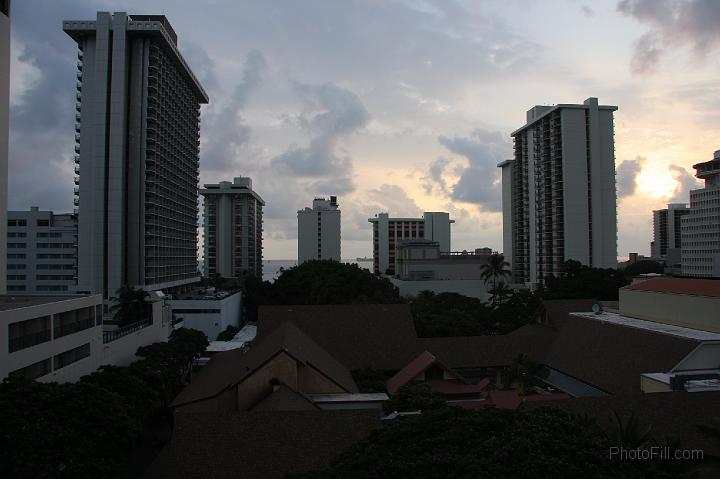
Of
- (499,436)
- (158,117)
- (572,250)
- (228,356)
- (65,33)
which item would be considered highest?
(65,33)

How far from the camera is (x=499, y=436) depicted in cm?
1312

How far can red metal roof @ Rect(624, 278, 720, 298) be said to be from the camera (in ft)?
107

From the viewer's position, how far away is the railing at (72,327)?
2907 centimetres

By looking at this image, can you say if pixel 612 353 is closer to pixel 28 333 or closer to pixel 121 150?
pixel 28 333

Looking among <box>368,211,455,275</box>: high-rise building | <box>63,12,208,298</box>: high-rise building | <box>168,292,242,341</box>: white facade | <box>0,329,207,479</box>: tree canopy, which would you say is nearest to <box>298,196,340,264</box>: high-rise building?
<box>368,211,455,275</box>: high-rise building

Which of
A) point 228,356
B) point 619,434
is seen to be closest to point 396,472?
point 619,434

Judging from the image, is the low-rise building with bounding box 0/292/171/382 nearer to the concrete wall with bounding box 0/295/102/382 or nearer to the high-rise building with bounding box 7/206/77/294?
the concrete wall with bounding box 0/295/102/382

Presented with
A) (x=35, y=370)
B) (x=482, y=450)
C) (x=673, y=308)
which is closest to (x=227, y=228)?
(x=35, y=370)

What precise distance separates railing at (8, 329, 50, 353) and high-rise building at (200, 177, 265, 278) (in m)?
114

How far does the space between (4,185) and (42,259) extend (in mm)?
66589

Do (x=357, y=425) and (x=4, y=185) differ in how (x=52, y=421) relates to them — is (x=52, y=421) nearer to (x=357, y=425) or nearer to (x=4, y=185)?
(x=357, y=425)

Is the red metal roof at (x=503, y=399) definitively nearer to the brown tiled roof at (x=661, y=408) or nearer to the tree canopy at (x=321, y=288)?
the brown tiled roof at (x=661, y=408)

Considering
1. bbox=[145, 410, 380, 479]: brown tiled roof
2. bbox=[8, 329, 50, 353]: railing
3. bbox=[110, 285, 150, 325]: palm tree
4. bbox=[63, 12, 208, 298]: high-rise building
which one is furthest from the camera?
bbox=[63, 12, 208, 298]: high-rise building

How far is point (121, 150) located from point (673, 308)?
2644 inches
